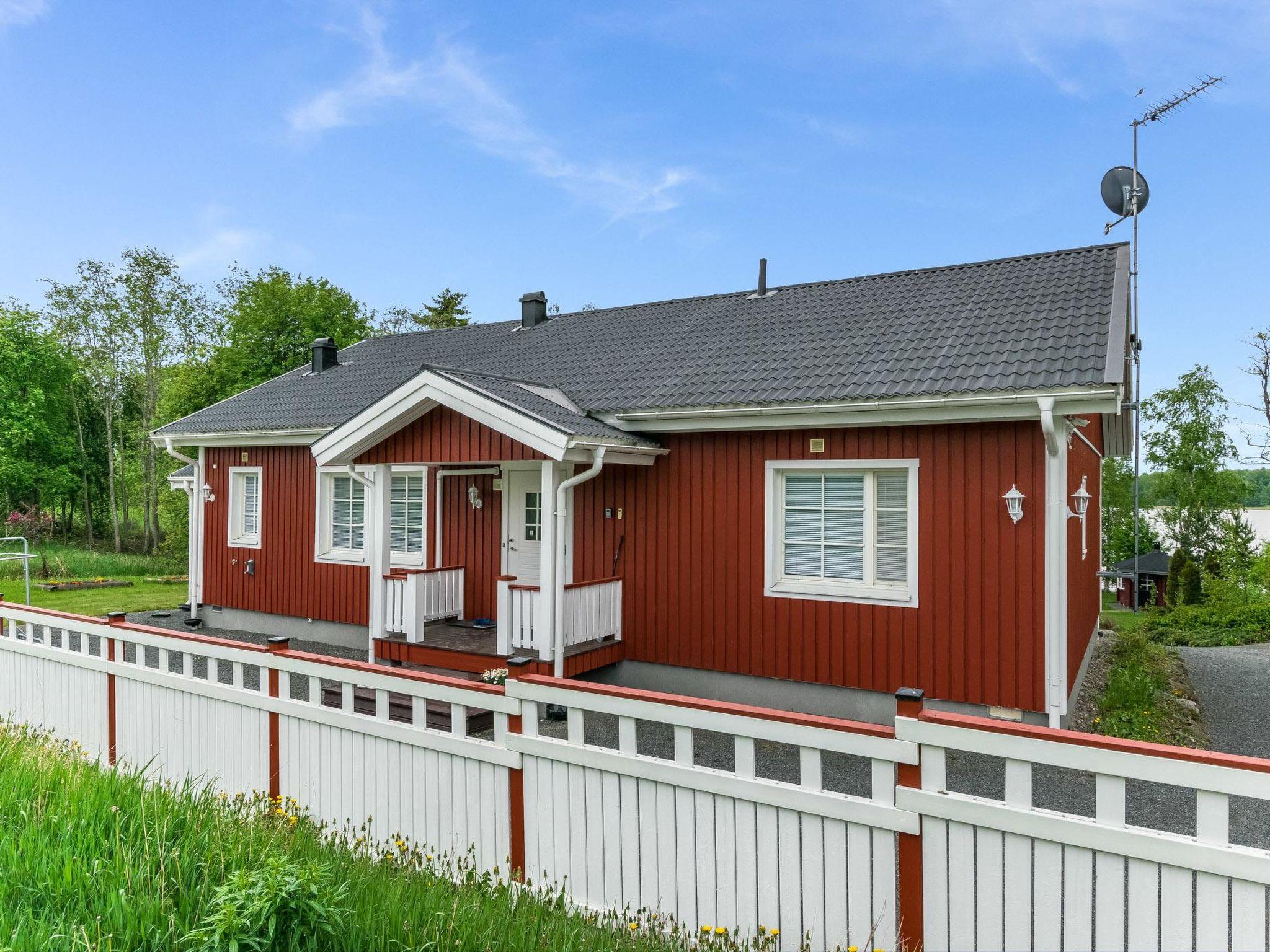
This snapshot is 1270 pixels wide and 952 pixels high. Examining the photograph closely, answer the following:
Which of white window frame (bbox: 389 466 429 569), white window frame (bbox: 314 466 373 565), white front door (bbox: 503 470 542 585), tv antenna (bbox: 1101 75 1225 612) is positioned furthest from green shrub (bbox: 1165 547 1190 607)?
white window frame (bbox: 314 466 373 565)

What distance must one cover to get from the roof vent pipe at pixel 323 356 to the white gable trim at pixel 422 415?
5618 mm

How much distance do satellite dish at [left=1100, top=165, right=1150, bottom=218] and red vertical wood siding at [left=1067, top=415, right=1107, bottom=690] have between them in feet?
8.06

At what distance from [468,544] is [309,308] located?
17.1 metres

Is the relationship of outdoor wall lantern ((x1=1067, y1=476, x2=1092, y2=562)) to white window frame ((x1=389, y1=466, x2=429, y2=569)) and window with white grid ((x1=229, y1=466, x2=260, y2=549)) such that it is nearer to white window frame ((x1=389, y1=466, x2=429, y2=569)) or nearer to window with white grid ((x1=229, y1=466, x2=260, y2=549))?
white window frame ((x1=389, y1=466, x2=429, y2=569))

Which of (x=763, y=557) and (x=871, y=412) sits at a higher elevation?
(x=871, y=412)

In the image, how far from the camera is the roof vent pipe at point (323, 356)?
44.2 feet

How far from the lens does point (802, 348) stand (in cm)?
846

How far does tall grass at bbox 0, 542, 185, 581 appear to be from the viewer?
18281mm

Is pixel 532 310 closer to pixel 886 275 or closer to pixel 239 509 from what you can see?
pixel 239 509

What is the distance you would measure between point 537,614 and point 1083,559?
6.49 metres

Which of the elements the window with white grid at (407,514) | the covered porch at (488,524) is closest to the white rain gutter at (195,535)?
the window with white grid at (407,514)

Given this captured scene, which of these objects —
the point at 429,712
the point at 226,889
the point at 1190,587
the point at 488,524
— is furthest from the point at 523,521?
the point at 1190,587

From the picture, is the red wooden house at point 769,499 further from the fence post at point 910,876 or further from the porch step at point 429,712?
the fence post at point 910,876

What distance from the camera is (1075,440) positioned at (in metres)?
8.11
